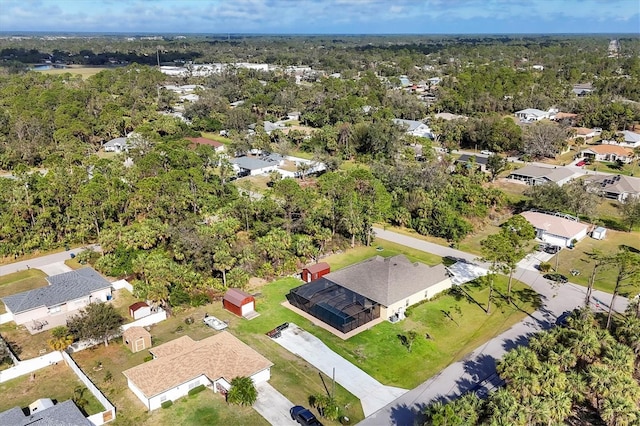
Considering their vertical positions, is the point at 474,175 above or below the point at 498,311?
above

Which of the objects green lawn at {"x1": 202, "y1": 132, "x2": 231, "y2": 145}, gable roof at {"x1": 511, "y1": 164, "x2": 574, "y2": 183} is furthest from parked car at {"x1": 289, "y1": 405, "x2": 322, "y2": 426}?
green lawn at {"x1": 202, "y1": 132, "x2": 231, "y2": 145}

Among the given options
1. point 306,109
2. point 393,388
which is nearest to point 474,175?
point 393,388

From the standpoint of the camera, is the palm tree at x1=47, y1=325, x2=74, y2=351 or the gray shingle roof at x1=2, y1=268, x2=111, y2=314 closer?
the palm tree at x1=47, y1=325, x2=74, y2=351

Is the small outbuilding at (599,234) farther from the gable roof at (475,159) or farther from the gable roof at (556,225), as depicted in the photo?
the gable roof at (475,159)

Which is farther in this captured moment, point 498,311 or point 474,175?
point 474,175

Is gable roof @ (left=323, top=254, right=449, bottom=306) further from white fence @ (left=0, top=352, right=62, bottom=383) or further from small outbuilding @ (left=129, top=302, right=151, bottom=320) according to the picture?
white fence @ (left=0, top=352, right=62, bottom=383)

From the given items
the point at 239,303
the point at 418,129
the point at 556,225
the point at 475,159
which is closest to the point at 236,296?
the point at 239,303

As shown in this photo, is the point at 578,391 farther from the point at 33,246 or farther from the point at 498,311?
the point at 33,246
